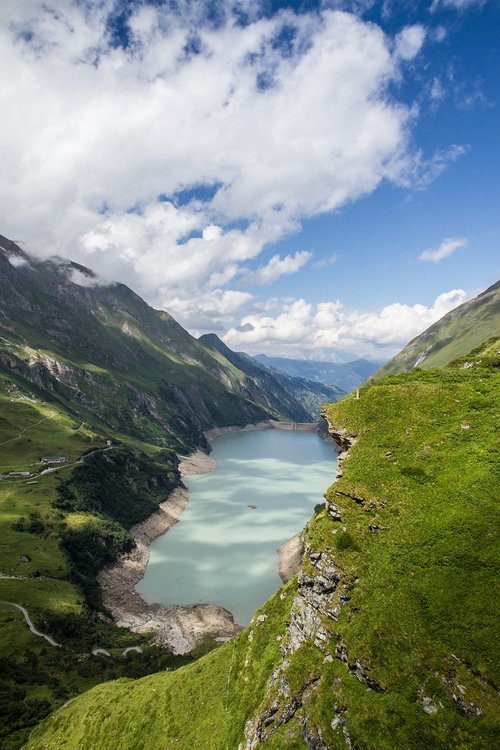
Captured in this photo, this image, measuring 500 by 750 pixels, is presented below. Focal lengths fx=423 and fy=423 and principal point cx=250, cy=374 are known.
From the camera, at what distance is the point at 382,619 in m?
26.7

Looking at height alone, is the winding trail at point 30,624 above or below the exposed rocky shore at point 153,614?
above

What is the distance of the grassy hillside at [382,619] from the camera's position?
75.3 feet

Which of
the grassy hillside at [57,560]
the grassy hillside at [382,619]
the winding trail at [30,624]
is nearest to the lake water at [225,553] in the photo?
the grassy hillside at [57,560]

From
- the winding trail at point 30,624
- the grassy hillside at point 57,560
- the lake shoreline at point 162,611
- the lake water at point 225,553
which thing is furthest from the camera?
the lake water at point 225,553

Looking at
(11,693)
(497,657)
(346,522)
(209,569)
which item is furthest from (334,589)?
(209,569)

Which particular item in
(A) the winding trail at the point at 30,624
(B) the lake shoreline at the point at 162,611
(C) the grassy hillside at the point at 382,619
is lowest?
(B) the lake shoreline at the point at 162,611

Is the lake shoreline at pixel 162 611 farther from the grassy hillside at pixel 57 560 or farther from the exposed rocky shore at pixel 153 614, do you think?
the grassy hillside at pixel 57 560

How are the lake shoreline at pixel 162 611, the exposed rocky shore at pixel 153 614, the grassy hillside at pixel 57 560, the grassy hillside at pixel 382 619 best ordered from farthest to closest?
the lake shoreline at pixel 162 611 < the exposed rocky shore at pixel 153 614 < the grassy hillside at pixel 57 560 < the grassy hillside at pixel 382 619

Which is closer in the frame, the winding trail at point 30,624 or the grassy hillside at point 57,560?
the grassy hillside at point 57,560

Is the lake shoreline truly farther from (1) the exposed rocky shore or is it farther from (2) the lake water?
(2) the lake water

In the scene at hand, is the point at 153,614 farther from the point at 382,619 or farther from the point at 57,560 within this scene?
the point at 382,619

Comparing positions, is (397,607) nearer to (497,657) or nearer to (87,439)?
(497,657)

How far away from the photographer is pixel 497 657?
72.0ft

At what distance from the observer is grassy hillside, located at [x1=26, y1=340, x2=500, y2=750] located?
23.0 metres
